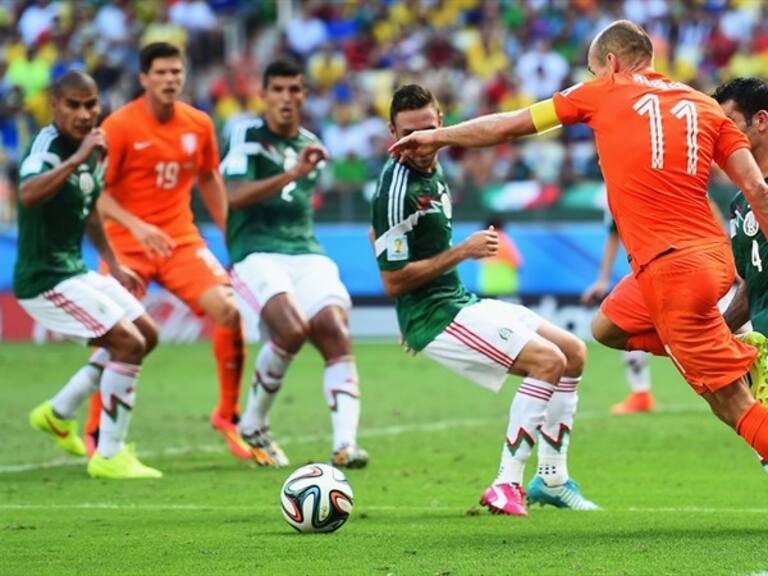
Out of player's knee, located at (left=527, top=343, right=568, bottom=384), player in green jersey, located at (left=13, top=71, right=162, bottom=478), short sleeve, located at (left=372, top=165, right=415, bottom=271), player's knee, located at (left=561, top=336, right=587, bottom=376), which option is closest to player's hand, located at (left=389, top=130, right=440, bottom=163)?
short sleeve, located at (left=372, top=165, right=415, bottom=271)

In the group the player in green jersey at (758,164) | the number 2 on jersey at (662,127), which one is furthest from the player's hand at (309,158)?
the number 2 on jersey at (662,127)

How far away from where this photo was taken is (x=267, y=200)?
38.4 feet

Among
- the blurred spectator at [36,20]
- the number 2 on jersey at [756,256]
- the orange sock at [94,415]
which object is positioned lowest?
the orange sock at [94,415]

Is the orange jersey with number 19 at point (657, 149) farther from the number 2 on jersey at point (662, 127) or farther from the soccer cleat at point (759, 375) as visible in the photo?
the soccer cleat at point (759, 375)

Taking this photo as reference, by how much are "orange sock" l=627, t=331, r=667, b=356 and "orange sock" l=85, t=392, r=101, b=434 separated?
4.63 metres

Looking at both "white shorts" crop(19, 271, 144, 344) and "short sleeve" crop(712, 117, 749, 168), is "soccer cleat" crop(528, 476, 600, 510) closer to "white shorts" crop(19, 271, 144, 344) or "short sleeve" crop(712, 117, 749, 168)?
"short sleeve" crop(712, 117, 749, 168)

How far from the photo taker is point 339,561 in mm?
7109

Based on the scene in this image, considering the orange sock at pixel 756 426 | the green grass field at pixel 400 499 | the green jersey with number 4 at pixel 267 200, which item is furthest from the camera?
the green jersey with number 4 at pixel 267 200

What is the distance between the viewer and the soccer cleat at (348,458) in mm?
10922

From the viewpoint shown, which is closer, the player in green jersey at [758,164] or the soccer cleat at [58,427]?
the player in green jersey at [758,164]

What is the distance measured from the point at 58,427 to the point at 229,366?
136cm

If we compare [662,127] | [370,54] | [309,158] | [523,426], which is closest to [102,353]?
[309,158]

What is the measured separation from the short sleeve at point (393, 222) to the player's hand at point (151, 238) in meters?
2.67

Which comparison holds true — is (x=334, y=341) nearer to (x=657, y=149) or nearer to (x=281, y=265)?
(x=281, y=265)
